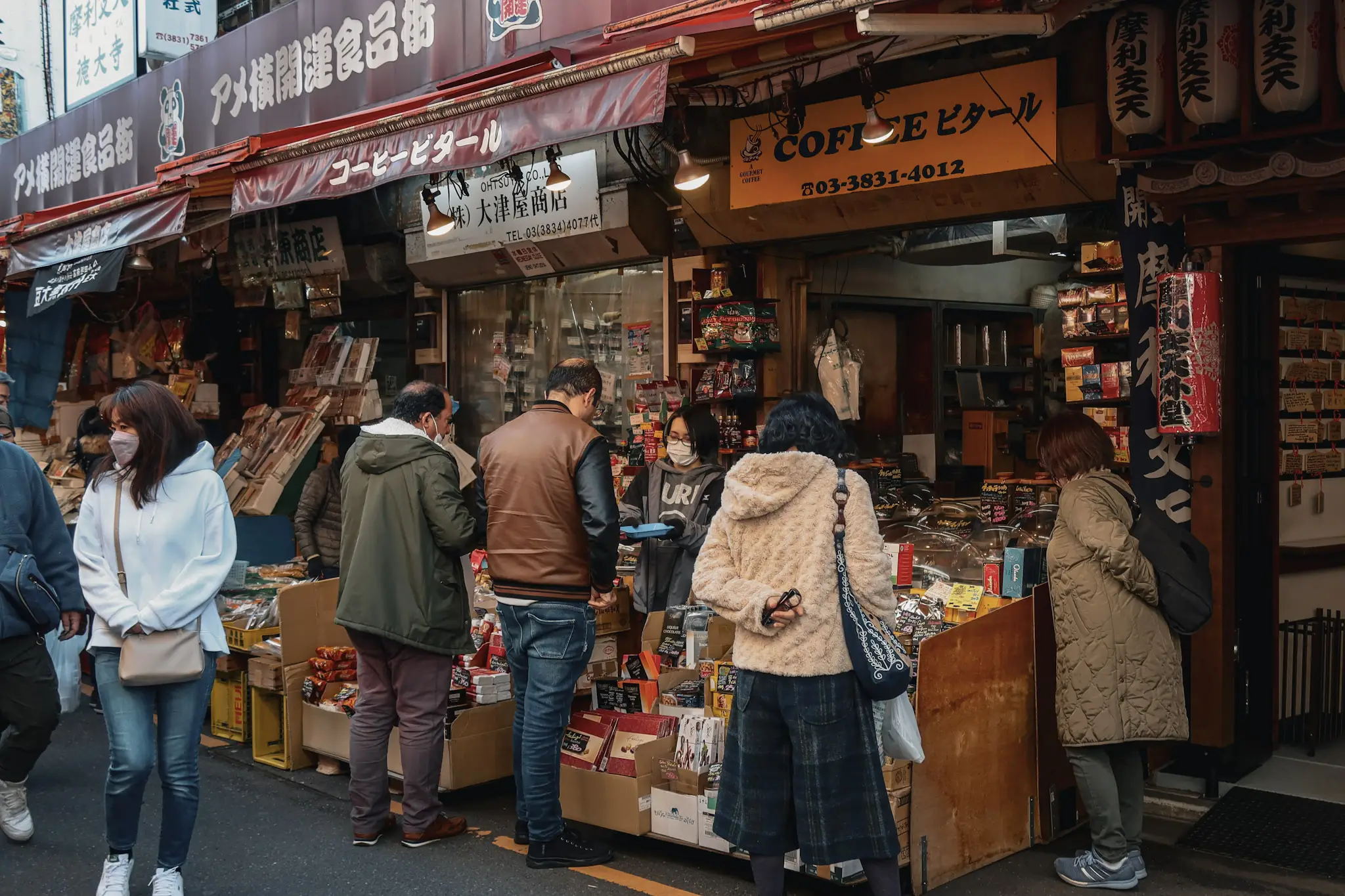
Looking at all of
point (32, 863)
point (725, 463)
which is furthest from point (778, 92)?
point (32, 863)

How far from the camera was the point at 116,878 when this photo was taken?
4645 millimetres

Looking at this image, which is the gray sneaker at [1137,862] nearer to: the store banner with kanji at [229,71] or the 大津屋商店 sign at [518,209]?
the store banner with kanji at [229,71]

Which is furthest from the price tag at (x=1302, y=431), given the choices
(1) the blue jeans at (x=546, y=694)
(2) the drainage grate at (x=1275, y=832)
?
(1) the blue jeans at (x=546, y=694)

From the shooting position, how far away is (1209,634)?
589 centimetres

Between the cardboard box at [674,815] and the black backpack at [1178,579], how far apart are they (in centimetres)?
219

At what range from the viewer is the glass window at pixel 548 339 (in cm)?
916

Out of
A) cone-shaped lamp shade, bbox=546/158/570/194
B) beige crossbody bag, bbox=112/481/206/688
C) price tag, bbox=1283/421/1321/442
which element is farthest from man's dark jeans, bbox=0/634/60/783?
price tag, bbox=1283/421/1321/442

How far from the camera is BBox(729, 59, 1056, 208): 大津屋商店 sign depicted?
619cm

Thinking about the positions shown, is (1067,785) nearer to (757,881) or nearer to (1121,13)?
(757,881)

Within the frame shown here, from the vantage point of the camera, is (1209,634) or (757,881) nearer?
(757,881)

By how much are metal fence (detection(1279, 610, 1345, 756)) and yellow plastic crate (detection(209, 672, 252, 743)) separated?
20.7ft

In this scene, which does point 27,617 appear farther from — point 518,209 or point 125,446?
point 518,209

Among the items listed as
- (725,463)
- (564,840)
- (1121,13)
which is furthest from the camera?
(725,463)

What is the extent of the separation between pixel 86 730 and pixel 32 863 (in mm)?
2616
